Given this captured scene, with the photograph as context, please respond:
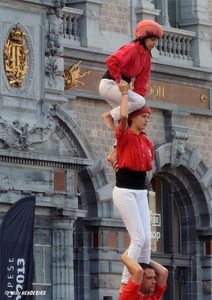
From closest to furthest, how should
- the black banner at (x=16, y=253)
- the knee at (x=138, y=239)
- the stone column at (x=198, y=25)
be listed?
the knee at (x=138, y=239) < the black banner at (x=16, y=253) < the stone column at (x=198, y=25)

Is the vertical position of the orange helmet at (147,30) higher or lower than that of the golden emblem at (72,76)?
lower

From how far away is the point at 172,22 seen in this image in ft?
A: 97.5

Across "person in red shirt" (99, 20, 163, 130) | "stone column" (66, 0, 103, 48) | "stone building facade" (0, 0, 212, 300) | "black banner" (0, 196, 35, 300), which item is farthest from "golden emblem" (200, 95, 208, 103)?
"person in red shirt" (99, 20, 163, 130)

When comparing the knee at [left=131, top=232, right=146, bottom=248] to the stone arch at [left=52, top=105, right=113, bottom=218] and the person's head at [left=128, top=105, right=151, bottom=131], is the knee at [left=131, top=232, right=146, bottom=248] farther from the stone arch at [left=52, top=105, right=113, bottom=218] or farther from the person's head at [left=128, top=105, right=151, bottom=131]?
the stone arch at [left=52, top=105, right=113, bottom=218]

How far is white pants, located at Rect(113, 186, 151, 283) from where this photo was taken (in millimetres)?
11336

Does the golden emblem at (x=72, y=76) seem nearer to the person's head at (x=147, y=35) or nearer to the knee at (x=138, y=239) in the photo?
the person's head at (x=147, y=35)

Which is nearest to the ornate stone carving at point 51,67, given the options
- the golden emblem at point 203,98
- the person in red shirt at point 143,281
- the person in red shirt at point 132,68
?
the golden emblem at point 203,98

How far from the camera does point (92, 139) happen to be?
1035 inches

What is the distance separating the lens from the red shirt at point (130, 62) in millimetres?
11719

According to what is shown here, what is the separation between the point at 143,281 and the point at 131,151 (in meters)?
1.01

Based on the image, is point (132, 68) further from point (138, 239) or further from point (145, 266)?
point (145, 266)

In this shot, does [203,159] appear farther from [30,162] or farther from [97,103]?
[30,162]

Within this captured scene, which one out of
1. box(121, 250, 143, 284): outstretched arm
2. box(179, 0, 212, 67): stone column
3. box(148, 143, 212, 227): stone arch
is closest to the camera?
box(121, 250, 143, 284): outstretched arm

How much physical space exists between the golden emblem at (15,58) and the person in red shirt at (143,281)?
12839mm
